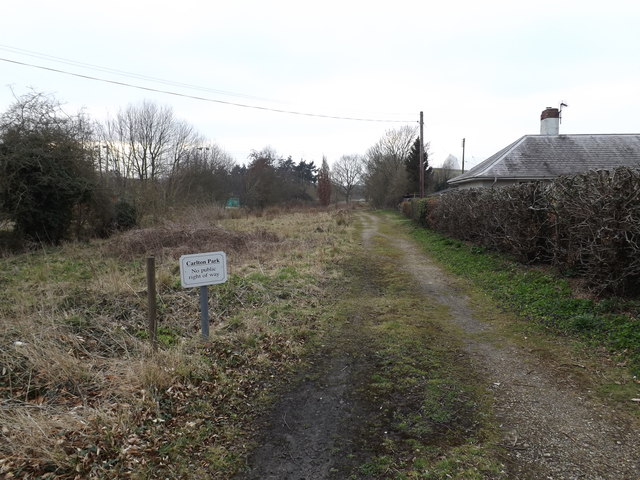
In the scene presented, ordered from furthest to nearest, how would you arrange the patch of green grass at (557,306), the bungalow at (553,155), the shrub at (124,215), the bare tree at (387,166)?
the bare tree at (387,166)
the bungalow at (553,155)
the shrub at (124,215)
the patch of green grass at (557,306)

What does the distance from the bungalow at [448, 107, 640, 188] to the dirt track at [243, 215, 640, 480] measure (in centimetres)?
1655

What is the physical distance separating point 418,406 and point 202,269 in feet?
9.41

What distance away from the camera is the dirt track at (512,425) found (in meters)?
2.67

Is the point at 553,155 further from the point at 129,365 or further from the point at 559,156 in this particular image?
the point at 129,365

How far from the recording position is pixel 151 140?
35250 millimetres

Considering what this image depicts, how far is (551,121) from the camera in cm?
2191

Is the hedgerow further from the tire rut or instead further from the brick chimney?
the brick chimney

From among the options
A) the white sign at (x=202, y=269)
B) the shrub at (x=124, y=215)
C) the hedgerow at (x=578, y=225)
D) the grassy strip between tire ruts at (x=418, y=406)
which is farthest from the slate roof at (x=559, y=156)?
the shrub at (x=124, y=215)

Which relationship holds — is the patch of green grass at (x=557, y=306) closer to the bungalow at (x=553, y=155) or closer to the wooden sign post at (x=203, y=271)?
the wooden sign post at (x=203, y=271)

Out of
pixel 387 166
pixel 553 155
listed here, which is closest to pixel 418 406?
pixel 553 155

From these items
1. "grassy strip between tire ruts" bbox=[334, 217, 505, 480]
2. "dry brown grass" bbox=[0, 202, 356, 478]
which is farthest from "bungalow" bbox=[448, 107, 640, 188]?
"grassy strip between tire ruts" bbox=[334, 217, 505, 480]

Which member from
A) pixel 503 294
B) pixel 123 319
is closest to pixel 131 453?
pixel 123 319

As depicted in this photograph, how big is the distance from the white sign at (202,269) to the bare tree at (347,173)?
62538 mm

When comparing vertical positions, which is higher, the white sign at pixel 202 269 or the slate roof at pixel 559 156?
the slate roof at pixel 559 156
